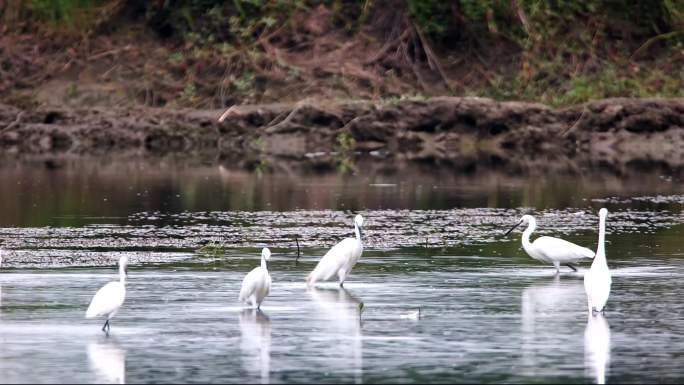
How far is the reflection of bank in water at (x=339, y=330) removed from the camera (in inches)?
447

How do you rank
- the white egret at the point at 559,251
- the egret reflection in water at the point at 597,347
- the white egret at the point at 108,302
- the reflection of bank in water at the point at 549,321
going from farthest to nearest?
the white egret at the point at 559,251
the white egret at the point at 108,302
the reflection of bank in water at the point at 549,321
the egret reflection in water at the point at 597,347

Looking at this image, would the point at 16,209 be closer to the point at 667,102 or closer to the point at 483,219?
the point at 483,219

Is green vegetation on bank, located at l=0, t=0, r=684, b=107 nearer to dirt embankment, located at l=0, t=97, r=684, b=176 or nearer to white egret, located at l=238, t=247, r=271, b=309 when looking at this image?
dirt embankment, located at l=0, t=97, r=684, b=176

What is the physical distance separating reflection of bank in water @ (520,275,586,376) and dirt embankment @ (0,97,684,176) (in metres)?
26.2

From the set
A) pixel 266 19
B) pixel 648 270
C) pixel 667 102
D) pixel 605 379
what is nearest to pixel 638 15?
pixel 667 102

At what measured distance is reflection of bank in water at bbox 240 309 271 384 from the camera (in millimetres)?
11156

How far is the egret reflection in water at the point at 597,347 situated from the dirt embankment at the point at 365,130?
2892 cm

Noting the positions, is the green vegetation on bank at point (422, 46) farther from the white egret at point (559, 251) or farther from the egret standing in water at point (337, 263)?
the egret standing in water at point (337, 263)

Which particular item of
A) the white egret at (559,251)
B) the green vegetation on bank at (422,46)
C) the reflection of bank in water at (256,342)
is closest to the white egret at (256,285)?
the reflection of bank in water at (256,342)

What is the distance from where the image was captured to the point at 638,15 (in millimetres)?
51312

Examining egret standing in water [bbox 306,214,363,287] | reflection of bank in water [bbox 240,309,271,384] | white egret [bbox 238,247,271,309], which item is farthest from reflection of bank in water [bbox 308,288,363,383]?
white egret [bbox 238,247,271,309]

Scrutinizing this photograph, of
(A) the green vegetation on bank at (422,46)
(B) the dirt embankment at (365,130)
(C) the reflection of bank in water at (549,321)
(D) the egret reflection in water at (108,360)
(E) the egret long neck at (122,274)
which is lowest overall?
(D) the egret reflection in water at (108,360)

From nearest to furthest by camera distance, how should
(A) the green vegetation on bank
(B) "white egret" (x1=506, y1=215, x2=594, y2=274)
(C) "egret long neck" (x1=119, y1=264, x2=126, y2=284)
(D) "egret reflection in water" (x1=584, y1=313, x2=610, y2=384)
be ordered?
(D) "egret reflection in water" (x1=584, y1=313, x2=610, y2=384), (C) "egret long neck" (x1=119, y1=264, x2=126, y2=284), (B) "white egret" (x1=506, y1=215, x2=594, y2=274), (A) the green vegetation on bank

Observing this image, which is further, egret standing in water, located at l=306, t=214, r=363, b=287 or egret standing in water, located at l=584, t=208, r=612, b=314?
egret standing in water, located at l=306, t=214, r=363, b=287
